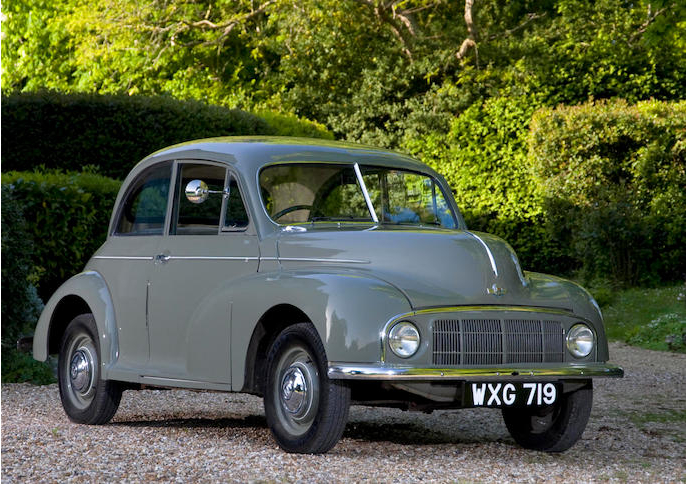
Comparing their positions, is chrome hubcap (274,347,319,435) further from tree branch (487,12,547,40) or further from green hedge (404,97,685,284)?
tree branch (487,12,547,40)

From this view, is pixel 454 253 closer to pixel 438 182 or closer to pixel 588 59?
pixel 438 182

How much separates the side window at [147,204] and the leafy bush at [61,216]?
344 centimetres

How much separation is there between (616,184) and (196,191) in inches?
531

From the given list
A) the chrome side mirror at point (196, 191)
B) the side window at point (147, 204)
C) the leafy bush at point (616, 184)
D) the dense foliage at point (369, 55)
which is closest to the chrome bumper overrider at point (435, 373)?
the chrome side mirror at point (196, 191)

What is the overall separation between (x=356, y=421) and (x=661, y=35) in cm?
872

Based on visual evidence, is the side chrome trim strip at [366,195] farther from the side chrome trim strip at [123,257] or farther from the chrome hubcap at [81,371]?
the chrome hubcap at [81,371]

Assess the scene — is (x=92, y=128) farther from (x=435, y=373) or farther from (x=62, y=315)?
(x=435, y=373)

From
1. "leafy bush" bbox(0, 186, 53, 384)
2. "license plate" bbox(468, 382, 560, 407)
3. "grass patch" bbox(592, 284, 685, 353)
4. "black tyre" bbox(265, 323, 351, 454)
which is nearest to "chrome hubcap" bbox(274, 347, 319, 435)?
"black tyre" bbox(265, 323, 351, 454)

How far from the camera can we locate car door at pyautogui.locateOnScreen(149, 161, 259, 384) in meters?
6.08

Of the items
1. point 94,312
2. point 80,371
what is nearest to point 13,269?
point 80,371

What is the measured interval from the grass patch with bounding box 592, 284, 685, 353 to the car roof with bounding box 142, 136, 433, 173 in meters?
7.46

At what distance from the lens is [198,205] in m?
6.71

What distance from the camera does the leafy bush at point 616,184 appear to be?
56.8 feet

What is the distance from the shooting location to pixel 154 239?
6832 mm
